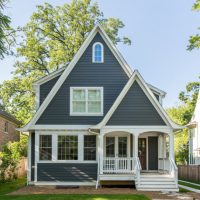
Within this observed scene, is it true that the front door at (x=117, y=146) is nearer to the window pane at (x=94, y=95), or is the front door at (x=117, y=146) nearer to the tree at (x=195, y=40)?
the window pane at (x=94, y=95)

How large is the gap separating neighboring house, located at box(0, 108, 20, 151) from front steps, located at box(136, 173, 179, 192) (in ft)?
50.7

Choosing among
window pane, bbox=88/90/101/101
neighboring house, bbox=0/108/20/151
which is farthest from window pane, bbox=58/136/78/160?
neighboring house, bbox=0/108/20/151

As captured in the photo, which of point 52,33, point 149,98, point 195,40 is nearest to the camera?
point 149,98

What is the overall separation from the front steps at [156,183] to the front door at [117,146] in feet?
9.54

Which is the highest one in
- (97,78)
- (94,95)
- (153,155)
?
(97,78)

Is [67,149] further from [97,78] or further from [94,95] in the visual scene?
[97,78]

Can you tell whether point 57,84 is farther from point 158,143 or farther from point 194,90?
point 194,90

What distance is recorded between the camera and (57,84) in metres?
21.5

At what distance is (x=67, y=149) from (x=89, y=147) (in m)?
1.24

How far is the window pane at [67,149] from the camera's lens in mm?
21266

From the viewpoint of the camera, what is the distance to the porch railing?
1998 cm

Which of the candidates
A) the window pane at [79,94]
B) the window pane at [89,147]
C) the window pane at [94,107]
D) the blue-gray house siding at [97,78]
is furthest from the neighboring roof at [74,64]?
the window pane at [89,147]

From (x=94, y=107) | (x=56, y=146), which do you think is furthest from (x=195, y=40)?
(x=56, y=146)

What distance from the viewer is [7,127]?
33.4m
